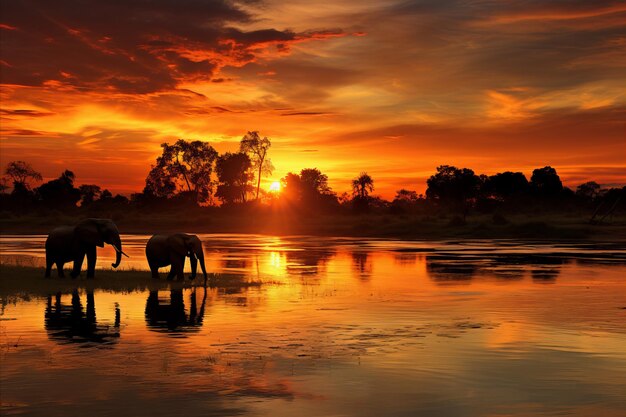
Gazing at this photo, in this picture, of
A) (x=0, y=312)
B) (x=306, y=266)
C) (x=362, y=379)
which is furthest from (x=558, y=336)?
(x=306, y=266)

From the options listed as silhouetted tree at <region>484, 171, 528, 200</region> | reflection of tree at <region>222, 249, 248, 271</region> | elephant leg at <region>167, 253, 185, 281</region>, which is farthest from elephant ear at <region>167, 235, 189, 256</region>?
silhouetted tree at <region>484, 171, 528, 200</region>

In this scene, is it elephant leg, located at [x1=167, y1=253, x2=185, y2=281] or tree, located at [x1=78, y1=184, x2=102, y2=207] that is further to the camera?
tree, located at [x1=78, y1=184, x2=102, y2=207]

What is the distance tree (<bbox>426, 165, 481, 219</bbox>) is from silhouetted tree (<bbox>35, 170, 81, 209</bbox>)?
78380 millimetres

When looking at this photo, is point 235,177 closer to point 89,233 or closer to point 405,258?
point 405,258

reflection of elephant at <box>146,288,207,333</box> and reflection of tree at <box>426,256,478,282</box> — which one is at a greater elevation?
reflection of tree at <box>426,256,478,282</box>

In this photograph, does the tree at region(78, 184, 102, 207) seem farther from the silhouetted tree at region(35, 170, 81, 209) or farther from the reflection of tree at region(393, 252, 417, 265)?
the reflection of tree at region(393, 252, 417, 265)

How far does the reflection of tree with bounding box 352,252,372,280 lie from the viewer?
38.8 metres

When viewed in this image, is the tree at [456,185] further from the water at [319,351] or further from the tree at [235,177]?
the water at [319,351]

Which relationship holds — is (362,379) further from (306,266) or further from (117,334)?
(306,266)

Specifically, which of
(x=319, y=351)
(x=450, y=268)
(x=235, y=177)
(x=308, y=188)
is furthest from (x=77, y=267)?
(x=308, y=188)

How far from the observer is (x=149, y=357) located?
16203 millimetres

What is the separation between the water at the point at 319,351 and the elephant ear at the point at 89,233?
4953mm

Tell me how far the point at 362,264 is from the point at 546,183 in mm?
146953

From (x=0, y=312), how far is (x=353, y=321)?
979cm
